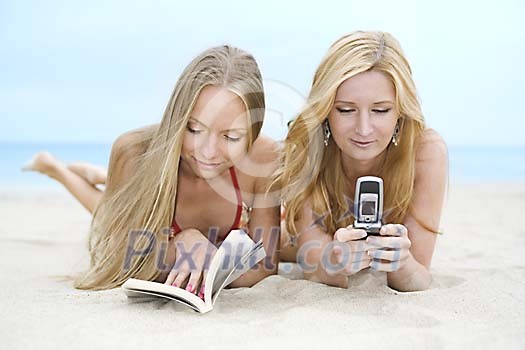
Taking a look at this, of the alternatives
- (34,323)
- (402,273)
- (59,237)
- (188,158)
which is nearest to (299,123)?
(188,158)

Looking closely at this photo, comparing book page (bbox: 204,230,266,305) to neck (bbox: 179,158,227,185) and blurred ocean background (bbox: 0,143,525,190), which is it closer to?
neck (bbox: 179,158,227,185)

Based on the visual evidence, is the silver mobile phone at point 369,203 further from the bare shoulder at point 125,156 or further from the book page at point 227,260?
the bare shoulder at point 125,156

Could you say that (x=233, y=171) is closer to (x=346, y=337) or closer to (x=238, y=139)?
(x=238, y=139)

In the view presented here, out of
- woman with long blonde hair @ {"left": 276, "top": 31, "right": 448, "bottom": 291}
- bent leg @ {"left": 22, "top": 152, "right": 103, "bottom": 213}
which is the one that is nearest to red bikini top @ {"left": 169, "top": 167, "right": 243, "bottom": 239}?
woman with long blonde hair @ {"left": 276, "top": 31, "right": 448, "bottom": 291}

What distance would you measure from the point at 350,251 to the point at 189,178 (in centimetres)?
88

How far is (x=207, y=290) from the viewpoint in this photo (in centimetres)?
211

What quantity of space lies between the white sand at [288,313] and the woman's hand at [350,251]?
3.9 inches

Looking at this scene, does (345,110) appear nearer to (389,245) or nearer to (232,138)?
(232,138)

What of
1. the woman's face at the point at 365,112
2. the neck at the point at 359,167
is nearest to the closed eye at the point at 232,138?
the woman's face at the point at 365,112

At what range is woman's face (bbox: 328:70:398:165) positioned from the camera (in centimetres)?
248

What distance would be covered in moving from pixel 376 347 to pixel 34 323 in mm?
1062

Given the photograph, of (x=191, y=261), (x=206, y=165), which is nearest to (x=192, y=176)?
(x=206, y=165)

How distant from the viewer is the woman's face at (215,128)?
2.46 m

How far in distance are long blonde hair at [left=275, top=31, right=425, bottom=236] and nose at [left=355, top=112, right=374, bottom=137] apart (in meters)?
0.14
